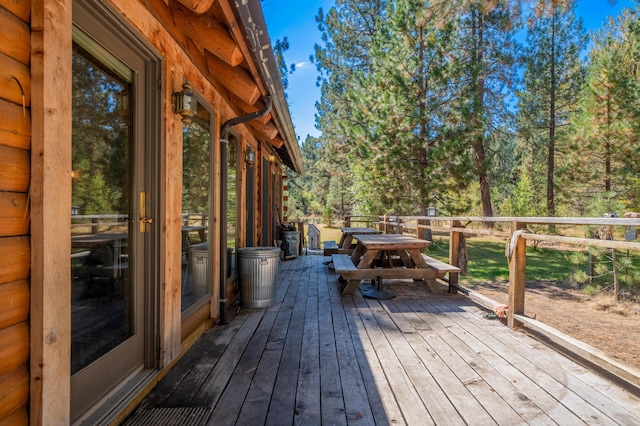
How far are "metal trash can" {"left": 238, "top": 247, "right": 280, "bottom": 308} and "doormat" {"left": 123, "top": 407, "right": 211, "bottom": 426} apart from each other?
70.6 inches

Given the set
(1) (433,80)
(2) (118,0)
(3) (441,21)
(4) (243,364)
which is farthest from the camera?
(1) (433,80)

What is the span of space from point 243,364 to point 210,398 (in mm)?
427

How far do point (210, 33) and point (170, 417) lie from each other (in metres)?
2.20

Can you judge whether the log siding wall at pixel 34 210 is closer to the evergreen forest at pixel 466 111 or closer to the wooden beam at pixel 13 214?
the wooden beam at pixel 13 214

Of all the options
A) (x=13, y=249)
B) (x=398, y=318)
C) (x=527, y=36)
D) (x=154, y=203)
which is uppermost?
(x=527, y=36)

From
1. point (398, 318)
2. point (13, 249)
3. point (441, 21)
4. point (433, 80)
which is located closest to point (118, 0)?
point (13, 249)

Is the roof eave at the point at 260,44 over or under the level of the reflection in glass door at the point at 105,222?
over

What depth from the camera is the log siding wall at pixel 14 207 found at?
1.00 metres

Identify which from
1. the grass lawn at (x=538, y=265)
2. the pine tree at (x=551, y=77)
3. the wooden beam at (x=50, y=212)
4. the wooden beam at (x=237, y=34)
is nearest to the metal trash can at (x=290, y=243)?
the grass lawn at (x=538, y=265)

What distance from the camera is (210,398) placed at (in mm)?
1817

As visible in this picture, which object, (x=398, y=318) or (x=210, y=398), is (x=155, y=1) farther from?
(x=398, y=318)

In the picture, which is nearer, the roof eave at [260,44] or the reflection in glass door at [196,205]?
the roof eave at [260,44]

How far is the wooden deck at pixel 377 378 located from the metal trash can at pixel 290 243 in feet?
14.5

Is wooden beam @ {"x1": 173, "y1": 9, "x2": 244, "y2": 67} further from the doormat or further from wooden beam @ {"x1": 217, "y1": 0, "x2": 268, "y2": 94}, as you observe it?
the doormat
